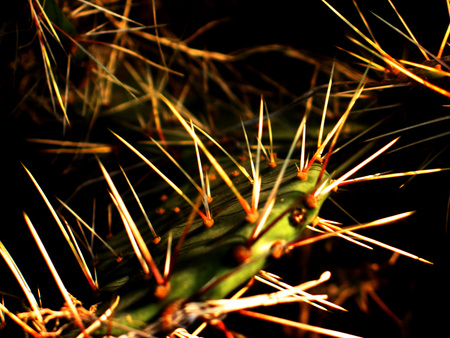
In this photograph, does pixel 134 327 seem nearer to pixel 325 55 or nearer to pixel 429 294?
pixel 429 294

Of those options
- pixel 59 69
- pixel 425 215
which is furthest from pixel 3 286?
pixel 425 215

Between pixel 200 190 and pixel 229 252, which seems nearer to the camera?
pixel 229 252

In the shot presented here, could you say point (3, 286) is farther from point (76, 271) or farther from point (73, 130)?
point (73, 130)

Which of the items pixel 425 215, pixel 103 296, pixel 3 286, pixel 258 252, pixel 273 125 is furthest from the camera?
pixel 273 125

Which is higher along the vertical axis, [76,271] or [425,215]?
[76,271]

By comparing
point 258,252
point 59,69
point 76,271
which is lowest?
point 76,271

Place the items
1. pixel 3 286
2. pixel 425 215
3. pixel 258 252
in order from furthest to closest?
pixel 425 215 < pixel 3 286 < pixel 258 252

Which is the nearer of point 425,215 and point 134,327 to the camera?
point 134,327

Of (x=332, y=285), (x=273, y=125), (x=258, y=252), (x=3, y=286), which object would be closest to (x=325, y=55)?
(x=273, y=125)
